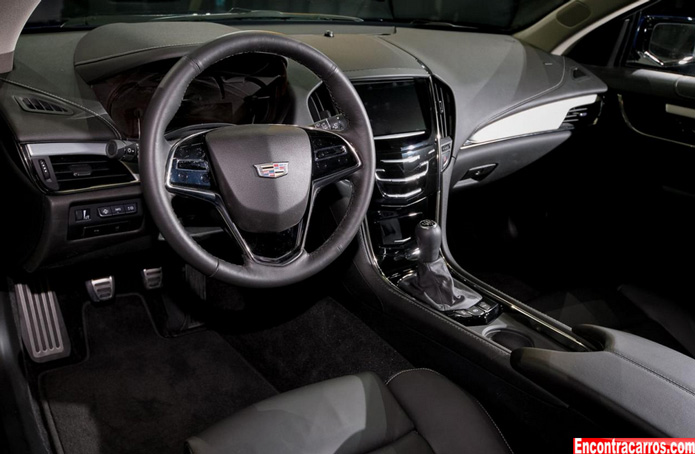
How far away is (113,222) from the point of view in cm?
158

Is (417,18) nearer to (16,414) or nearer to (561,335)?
(561,335)

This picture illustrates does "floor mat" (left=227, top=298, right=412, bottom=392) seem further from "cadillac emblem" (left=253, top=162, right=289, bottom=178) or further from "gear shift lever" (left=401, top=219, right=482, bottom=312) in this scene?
"cadillac emblem" (left=253, top=162, right=289, bottom=178)

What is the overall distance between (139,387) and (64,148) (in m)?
0.93

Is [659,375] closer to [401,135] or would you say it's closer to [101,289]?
[401,135]

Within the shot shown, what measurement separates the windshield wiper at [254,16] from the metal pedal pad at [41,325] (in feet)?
3.06

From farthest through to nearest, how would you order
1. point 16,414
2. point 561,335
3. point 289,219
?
point 16,414 < point 561,335 < point 289,219

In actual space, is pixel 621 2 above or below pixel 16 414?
above

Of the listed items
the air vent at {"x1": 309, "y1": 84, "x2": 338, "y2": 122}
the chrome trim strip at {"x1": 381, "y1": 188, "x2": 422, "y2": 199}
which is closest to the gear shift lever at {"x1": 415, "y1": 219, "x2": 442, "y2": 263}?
the chrome trim strip at {"x1": 381, "y1": 188, "x2": 422, "y2": 199}

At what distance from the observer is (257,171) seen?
50.9 inches

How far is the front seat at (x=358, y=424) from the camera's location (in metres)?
1.20

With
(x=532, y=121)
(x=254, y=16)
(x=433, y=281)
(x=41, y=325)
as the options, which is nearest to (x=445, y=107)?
(x=532, y=121)

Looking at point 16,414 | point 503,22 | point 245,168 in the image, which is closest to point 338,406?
point 245,168

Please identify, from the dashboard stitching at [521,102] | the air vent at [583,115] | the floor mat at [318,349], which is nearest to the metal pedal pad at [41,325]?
the floor mat at [318,349]

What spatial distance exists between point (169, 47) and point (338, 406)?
2.72ft
